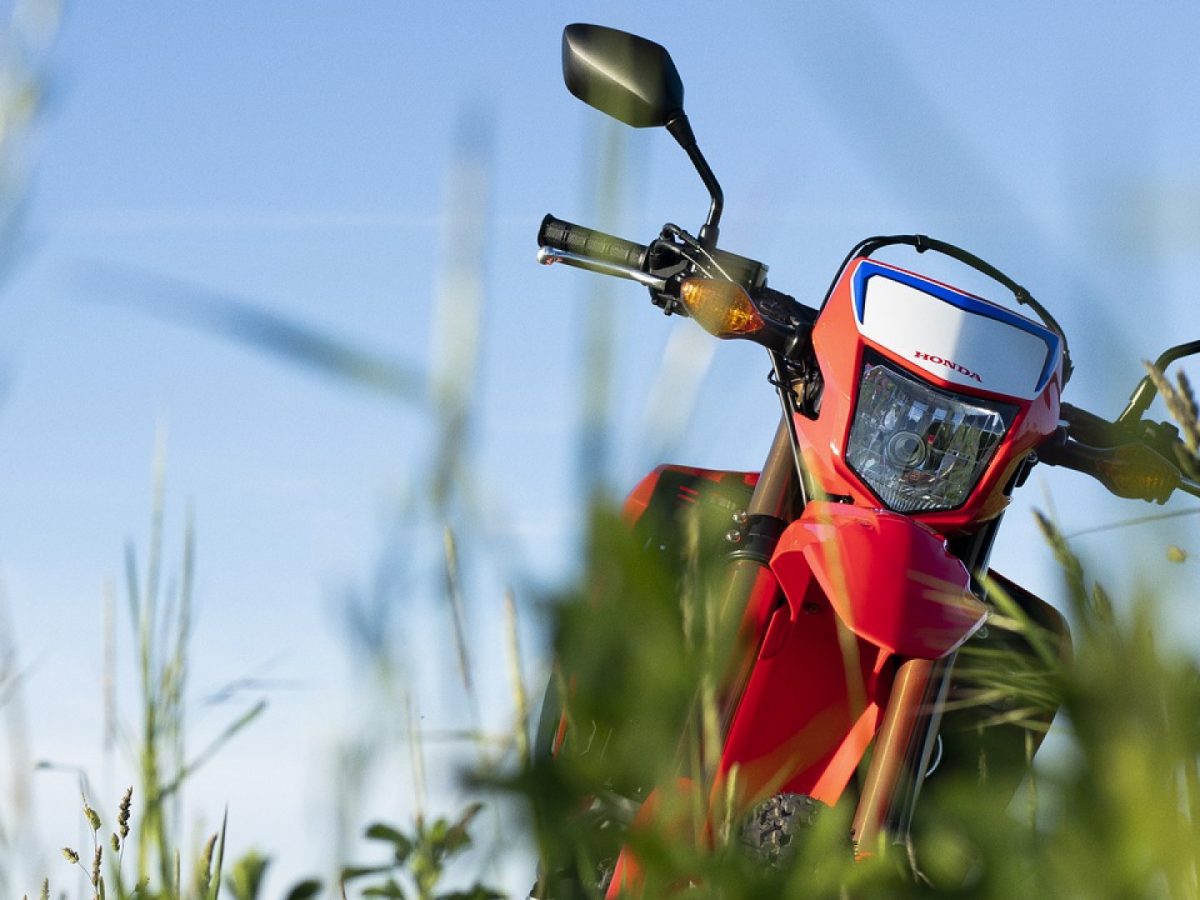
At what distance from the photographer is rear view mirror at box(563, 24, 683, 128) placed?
2184mm

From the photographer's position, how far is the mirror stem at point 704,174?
276 cm

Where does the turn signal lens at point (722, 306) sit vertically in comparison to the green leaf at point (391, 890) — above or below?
above

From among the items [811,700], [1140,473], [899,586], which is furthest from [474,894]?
[1140,473]

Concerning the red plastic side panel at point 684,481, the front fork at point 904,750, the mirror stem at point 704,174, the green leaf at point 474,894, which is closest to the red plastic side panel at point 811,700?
the front fork at point 904,750

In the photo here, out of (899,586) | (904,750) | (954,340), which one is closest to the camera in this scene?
(899,586)

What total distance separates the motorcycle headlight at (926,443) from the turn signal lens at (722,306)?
0.88 ft

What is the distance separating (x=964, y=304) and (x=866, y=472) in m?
0.37

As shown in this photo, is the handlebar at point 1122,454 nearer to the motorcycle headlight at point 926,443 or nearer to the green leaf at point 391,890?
the motorcycle headlight at point 926,443

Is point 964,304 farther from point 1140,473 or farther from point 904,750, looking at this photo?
point 904,750

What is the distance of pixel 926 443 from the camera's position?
2674mm

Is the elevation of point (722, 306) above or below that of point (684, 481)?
above

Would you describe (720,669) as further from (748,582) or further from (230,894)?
(748,582)

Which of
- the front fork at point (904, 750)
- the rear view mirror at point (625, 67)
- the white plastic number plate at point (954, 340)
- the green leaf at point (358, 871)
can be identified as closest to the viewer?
the green leaf at point (358, 871)

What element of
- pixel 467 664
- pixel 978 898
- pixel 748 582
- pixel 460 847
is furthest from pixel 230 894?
pixel 748 582
